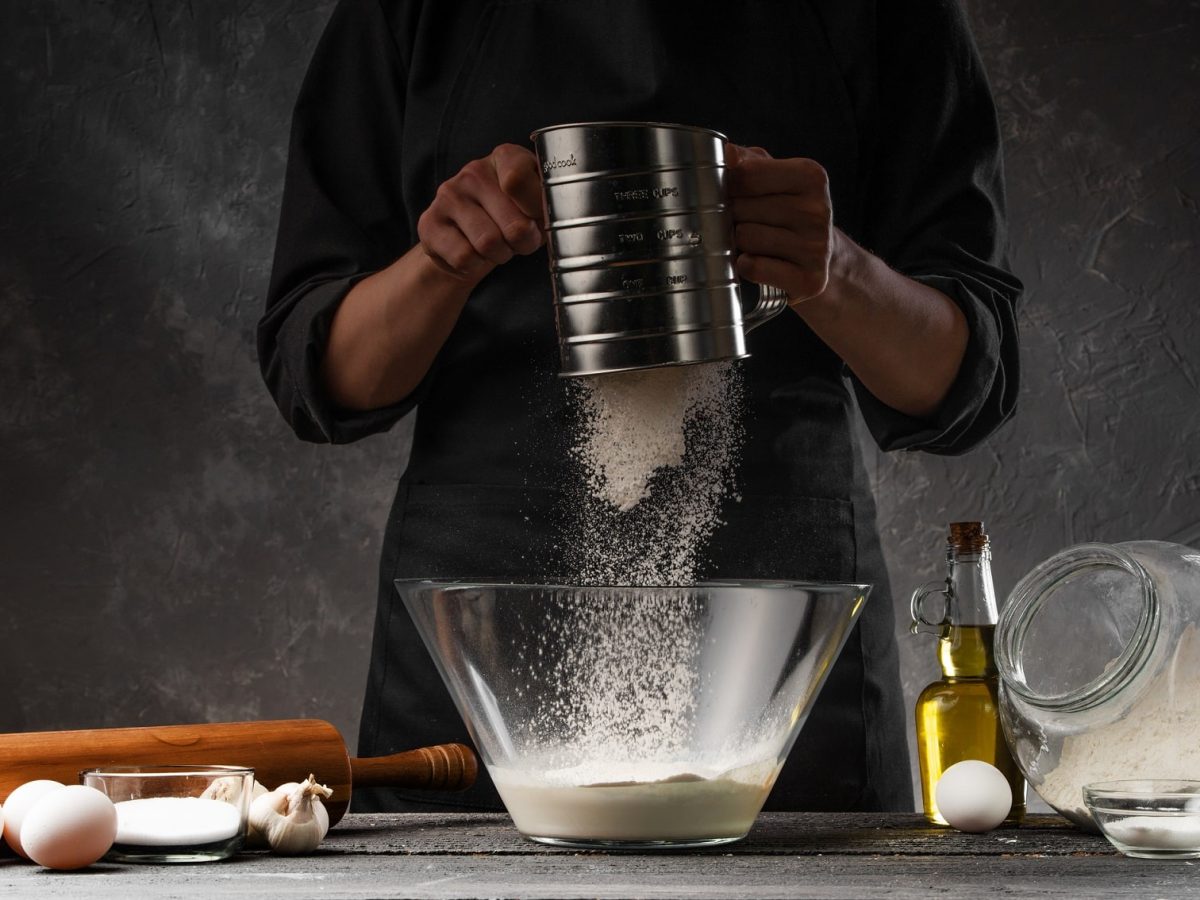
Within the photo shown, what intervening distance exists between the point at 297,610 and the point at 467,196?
5.72 ft

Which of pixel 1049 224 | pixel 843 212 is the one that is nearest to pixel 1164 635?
pixel 843 212

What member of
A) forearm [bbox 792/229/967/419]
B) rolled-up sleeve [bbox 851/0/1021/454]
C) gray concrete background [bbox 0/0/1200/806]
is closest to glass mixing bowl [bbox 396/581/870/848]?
forearm [bbox 792/229/967/419]

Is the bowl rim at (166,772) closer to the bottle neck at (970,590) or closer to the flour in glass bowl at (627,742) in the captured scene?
the flour in glass bowl at (627,742)

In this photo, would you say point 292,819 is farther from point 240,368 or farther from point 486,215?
point 240,368

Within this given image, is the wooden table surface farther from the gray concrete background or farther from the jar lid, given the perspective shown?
the gray concrete background

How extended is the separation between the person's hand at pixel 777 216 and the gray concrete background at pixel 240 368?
1687 millimetres

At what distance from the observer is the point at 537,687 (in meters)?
0.87

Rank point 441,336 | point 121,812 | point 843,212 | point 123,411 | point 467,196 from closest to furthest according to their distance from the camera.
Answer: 1. point 121,812
2. point 467,196
3. point 441,336
4. point 843,212
5. point 123,411

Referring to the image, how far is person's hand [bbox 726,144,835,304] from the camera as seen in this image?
930mm

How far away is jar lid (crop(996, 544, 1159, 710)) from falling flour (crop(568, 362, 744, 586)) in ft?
1.01

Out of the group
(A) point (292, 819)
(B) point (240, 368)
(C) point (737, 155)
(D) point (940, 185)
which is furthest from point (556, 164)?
(B) point (240, 368)

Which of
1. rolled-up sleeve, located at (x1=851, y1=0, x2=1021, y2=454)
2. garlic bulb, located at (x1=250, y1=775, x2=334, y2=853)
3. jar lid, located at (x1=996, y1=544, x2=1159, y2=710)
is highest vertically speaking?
rolled-up sleeve, located at (x1=851, y1=0, x2=1021, y2=454)

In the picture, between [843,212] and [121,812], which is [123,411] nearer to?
[843,212]

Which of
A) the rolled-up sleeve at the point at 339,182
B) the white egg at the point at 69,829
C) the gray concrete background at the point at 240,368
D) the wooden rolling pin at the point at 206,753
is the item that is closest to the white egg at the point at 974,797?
the wooden rolling pin at the point at 206,753
